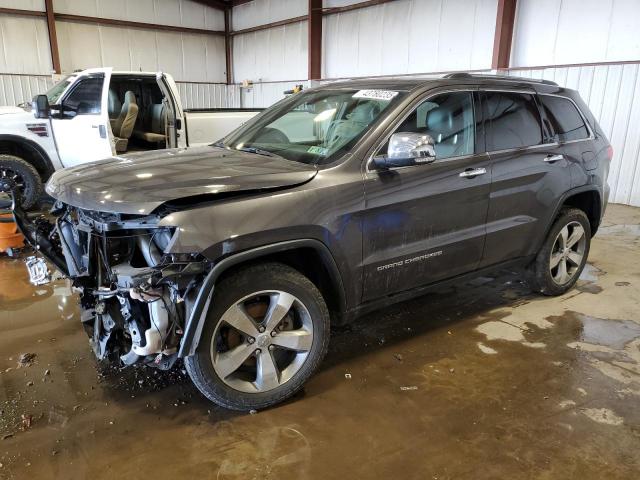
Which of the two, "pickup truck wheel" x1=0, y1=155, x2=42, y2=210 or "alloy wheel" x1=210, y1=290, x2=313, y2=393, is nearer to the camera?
"alloy wheel" x1=210, y1=290, x2=313, y2=393

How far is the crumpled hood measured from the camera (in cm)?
234

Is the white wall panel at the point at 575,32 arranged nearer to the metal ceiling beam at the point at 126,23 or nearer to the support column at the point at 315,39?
the support column at the point at 315,39

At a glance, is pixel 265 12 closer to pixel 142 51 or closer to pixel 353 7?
pixel 142 51

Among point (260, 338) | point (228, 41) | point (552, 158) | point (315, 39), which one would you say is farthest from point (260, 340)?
point (228, 41)

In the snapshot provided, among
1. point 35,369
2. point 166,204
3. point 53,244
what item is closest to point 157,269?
point 166,204

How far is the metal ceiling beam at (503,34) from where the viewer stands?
30.6 ft

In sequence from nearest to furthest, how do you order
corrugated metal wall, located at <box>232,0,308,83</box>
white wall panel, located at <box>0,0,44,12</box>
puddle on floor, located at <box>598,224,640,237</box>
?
puddle on floor, located at <box>598,224,640,237</box>, white wall panel, located at <box>0,0,44,12</box>, corrugated metal wall, located at <box>232,0,308,83</box>

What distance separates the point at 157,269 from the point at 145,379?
1.10 m

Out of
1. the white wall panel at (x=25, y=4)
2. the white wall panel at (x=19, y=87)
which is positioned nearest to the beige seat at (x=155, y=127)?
the white wall panel at (x=19, y=87)

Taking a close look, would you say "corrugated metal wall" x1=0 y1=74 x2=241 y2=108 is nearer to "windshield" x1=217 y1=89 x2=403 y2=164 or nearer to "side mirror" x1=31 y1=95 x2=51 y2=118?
"side mirror" x1=31 y1=95 x2=51 y2=118

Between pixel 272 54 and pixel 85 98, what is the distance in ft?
32.3

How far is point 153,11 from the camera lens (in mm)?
15633

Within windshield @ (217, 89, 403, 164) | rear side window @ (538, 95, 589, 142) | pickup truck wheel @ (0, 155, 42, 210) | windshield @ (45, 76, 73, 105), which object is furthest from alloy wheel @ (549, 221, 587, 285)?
windshield @ (45, 76, 73, 105)

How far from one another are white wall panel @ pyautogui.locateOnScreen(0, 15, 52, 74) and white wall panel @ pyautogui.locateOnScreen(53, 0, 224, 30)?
879 mm
